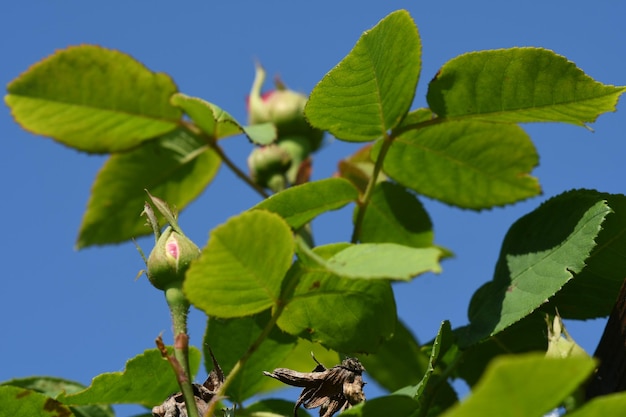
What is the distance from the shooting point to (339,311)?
1.40 meters

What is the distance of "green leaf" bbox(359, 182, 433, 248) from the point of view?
2.00 meters

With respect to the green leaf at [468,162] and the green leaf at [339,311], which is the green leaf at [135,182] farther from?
the green leaf at [339,311]

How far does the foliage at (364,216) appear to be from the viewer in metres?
1.23

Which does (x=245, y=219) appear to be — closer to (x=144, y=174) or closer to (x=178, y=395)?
(x=178, y=395)

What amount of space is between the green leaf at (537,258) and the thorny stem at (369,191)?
1.03ft

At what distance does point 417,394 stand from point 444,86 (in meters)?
0.63

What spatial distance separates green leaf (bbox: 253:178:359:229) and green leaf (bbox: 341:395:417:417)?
421 mm

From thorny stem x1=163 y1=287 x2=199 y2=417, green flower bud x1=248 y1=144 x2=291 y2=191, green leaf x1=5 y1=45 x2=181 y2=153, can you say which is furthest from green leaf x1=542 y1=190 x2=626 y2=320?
green leaf x1=5 y1=45 x2=181 y2=153

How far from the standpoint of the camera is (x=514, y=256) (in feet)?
5.19

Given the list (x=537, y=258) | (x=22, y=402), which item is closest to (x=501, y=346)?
(x=537, y=258)

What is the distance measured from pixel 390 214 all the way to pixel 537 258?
550 mm

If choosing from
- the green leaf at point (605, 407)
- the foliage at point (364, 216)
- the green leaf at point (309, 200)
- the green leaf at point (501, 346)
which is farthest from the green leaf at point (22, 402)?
the green leaf at point (605, 407)

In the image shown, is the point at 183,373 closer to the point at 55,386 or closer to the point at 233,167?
the point at 55,386

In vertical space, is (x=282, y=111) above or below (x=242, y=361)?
above
